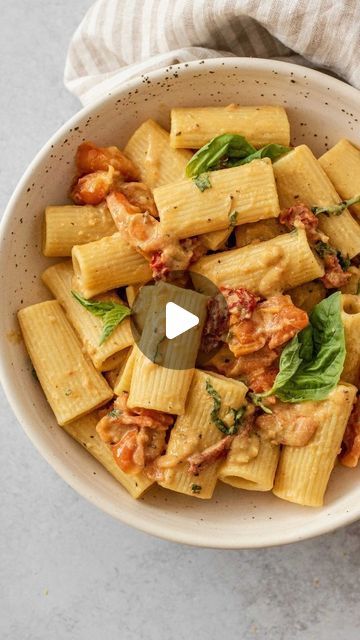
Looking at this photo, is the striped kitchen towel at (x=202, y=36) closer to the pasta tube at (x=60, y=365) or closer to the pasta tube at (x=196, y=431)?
the pasta tube at (x=60, y=365)

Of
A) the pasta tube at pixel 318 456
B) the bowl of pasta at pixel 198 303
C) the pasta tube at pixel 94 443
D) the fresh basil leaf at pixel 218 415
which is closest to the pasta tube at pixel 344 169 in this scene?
the bowl of pasta at pixel 198 303

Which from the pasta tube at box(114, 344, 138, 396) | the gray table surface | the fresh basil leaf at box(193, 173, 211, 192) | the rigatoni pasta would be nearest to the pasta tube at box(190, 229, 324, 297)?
the rigatoni pasta

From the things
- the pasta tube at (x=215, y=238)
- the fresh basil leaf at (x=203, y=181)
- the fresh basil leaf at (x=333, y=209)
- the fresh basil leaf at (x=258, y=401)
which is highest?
the fresh basil leaf at (x=203, y=181)

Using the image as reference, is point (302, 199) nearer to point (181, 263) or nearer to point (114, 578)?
point (181, 263)

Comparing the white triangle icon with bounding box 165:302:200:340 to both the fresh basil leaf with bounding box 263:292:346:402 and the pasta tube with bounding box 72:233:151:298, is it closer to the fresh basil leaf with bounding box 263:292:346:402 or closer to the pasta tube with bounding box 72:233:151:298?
the pasta tube with bounding box 72:233:151:298

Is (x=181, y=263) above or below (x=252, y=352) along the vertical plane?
above

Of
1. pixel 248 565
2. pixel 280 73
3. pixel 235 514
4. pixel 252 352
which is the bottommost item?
pixel 248 565

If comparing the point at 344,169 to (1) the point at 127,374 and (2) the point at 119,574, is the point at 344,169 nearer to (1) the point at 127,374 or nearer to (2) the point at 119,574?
(1) the point at 127,374

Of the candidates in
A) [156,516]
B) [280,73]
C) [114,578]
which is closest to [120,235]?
[280,73]
